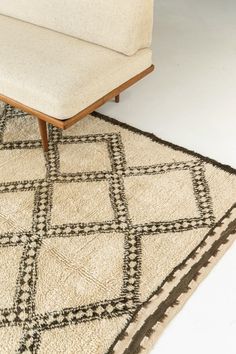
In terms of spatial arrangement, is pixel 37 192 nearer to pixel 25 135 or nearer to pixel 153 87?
pixel 25 135

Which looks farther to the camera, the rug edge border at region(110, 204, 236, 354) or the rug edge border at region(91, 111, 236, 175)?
the rug edge border at region(91, 111, 236, 175)

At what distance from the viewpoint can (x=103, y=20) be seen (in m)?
1.76

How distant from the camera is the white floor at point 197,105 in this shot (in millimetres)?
1225

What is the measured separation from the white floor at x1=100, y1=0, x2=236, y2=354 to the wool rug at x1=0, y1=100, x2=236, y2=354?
6 cm

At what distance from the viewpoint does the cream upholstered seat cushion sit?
1.57 metres

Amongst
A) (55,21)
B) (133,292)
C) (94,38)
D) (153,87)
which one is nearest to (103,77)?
(94,38)

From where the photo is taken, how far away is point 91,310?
125 cm

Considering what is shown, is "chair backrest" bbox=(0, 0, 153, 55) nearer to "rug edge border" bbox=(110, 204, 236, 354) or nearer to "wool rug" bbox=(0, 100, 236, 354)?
"wool rug" bbox=(0, 100, 236, 354)

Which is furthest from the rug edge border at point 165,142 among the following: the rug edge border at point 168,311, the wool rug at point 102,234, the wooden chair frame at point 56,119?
the rug edge border at point 168,311

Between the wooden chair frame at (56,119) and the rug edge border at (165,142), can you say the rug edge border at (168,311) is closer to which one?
the rug edge border at (165,142)

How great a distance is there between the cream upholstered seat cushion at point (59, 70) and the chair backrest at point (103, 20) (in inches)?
1.6

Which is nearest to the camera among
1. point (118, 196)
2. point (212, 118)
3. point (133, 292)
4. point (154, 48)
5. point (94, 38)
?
point (133, 292)

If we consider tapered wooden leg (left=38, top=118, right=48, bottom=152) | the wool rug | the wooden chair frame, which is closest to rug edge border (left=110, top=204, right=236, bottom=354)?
the wool rug

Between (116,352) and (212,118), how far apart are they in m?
1.23
